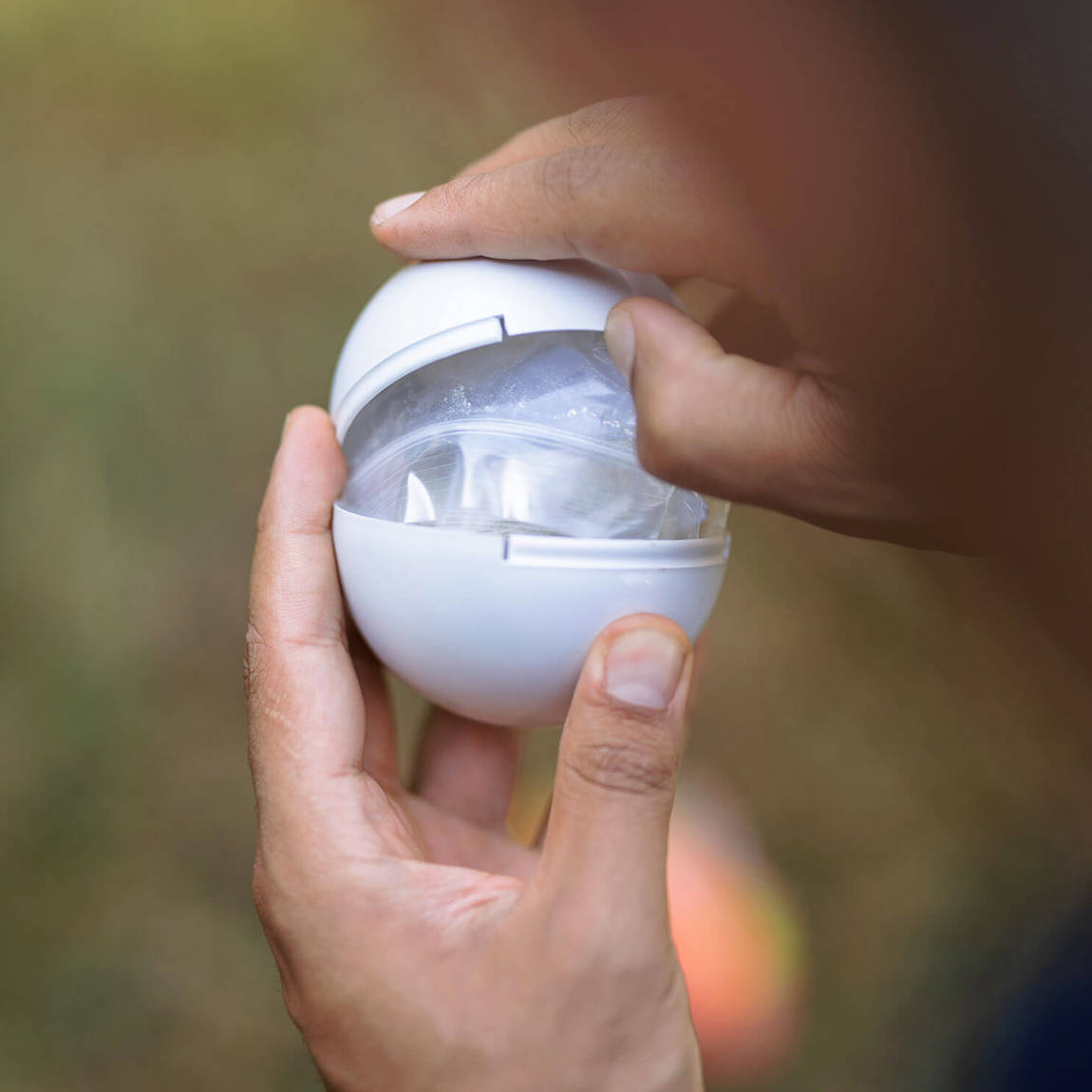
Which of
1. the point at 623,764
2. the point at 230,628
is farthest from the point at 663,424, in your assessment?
the point at 230,628

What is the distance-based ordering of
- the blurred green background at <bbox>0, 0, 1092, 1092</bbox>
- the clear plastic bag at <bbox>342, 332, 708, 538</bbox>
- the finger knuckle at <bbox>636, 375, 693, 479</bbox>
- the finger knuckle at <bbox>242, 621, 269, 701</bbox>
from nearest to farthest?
the finger knuckle at <bbox>636, 375, 693, 479</bbox> < the clear plastic bag at <bbox>342, 332, 708, 538</bbox> < the finger knuckle at <bbox>242, 621, 269, 701</bbox> < the blurred green background at <bbox>0, 0, 1092, 1092</bbox>

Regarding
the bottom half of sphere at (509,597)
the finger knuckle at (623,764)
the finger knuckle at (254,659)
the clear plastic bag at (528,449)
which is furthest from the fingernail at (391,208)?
the finger knuckle at (623,764)

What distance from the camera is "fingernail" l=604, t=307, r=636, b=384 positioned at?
85 centimetres

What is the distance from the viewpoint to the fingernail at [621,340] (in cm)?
85

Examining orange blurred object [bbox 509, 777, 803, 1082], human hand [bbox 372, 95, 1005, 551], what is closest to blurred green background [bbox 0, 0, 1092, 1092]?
orange blurred object [bbox 509, 777, 803, 1082]

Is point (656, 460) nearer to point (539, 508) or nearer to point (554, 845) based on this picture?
point (539, 508)

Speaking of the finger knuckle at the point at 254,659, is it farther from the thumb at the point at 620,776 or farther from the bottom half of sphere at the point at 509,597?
the thumb at the point at 620,776

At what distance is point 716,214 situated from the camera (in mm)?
801

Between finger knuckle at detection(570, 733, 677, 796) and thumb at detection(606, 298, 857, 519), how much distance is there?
0.22m

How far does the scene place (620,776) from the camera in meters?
0.79

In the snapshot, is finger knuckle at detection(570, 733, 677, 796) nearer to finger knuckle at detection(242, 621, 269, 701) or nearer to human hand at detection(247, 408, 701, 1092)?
human hand at detection(247, 408, 701, 1092)

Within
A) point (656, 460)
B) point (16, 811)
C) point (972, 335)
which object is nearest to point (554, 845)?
point (656, 460)

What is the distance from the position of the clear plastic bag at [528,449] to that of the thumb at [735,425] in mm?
77

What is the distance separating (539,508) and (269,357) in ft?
4.61
